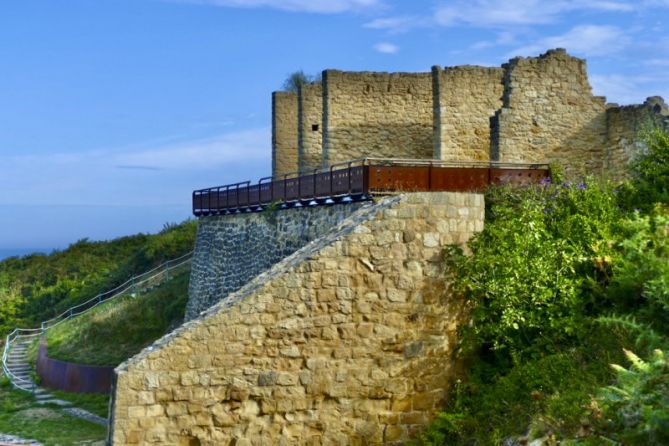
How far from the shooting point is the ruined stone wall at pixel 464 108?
70.1 ft

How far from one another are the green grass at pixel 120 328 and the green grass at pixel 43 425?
275cm

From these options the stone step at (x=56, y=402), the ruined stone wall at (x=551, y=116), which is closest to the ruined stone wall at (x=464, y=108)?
the ruined stone wall at (x=551, y=116)

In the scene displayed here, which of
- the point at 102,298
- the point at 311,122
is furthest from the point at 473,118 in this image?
the point at 102,298

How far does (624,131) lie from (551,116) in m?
1.59

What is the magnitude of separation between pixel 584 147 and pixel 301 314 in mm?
10688

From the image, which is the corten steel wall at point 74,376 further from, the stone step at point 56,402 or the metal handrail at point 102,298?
the metal handrail at point 102,298

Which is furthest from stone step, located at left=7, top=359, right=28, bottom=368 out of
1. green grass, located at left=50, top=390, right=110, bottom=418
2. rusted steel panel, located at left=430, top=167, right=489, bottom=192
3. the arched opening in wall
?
the arched opening in wall

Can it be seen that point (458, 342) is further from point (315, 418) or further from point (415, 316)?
point (315, 418)

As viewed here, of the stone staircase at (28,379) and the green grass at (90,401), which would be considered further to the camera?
the green grass at (90,401)

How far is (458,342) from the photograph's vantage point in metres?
11.6

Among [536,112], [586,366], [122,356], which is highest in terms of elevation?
[536,112]

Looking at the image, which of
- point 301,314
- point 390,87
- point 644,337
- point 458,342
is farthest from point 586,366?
point 390,87

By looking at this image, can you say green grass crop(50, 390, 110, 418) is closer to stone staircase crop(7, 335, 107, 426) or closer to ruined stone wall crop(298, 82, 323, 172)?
stone staircase crop(7, 335, 107, 426)

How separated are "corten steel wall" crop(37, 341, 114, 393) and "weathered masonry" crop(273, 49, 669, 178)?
829 centimetres
